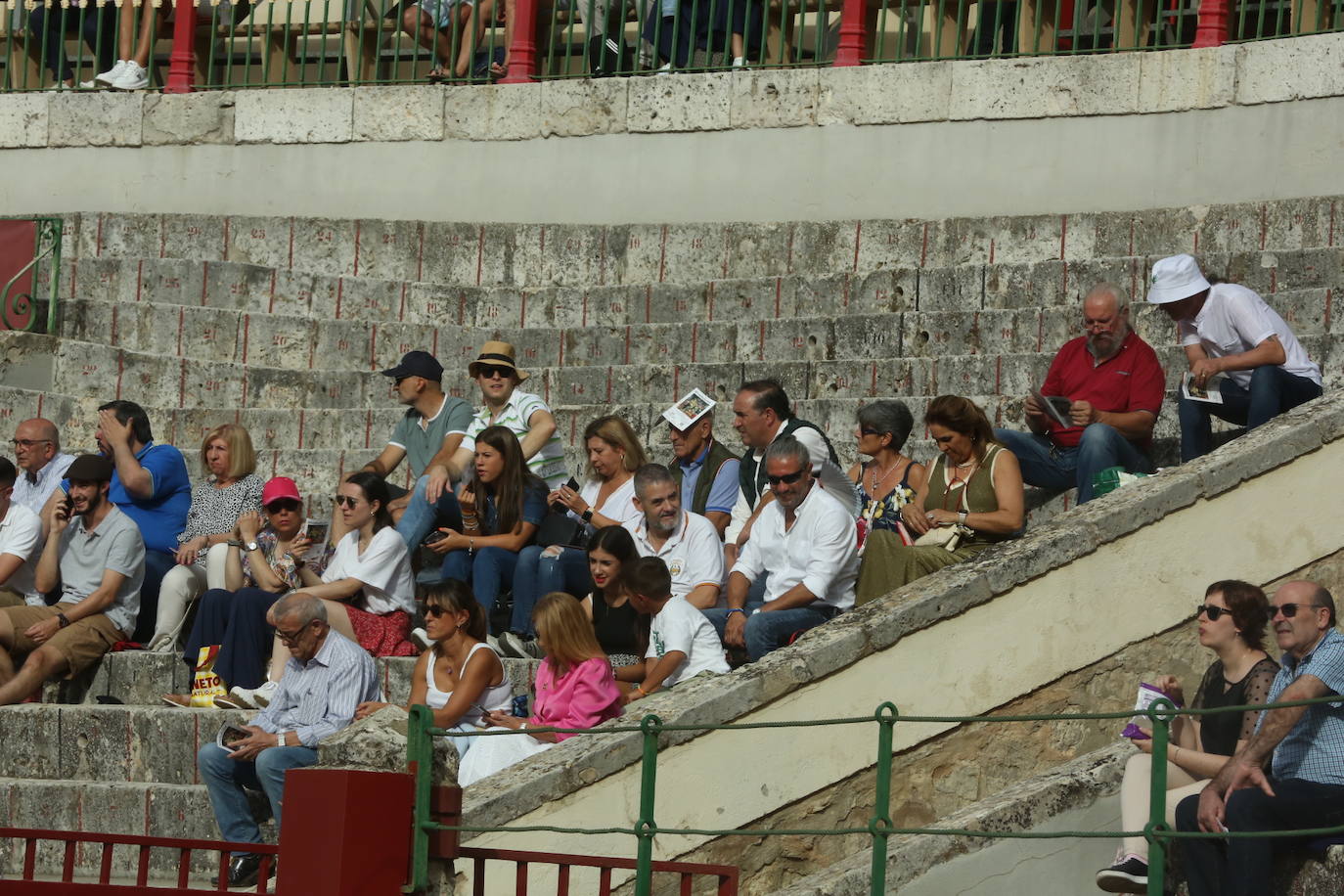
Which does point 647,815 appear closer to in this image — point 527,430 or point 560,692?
point 560,692

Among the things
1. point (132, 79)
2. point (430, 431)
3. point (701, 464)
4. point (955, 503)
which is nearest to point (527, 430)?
point (430, 431)

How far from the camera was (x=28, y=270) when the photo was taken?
1370 cm

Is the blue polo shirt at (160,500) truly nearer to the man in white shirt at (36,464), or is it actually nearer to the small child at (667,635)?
the man in white shirt at (36,464)

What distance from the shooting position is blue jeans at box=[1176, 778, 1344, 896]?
6.21 meters

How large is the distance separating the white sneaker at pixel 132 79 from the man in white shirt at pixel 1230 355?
8586 mm

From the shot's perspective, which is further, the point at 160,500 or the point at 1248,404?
the point at 160,500

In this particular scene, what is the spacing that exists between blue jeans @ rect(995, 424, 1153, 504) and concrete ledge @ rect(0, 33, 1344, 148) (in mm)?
4417

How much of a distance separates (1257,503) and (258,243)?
26.5ft

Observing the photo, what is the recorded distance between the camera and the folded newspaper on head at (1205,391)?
9930 mm

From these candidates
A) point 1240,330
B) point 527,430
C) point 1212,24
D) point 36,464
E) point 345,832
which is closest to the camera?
point 345,832

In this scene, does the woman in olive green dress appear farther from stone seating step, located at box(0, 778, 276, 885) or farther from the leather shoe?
stone seating step, located at box(0, 778, 276, 885)

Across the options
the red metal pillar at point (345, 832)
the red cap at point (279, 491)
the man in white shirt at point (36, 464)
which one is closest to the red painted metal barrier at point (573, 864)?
the red metal pillar at point (345, 832)

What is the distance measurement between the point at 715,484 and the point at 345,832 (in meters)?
4.22

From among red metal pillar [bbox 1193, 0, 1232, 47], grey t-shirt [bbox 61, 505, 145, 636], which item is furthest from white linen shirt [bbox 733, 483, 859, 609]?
red metal pillar [bbox 1193, 0, 1232, 47]
